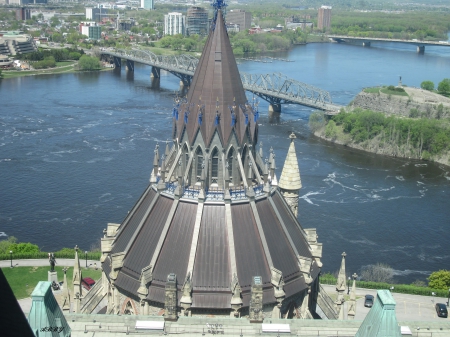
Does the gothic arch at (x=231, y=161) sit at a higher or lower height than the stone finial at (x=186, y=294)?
higher

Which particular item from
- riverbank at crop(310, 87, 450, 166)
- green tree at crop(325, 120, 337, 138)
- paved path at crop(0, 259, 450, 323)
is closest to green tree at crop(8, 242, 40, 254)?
paved path at crop(0, 259, 450, 323)

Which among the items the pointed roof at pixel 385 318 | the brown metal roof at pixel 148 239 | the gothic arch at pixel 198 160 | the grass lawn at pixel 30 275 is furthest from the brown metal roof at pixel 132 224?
the grass lawn at pixel 30 275

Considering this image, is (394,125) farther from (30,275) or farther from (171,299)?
(171,299)

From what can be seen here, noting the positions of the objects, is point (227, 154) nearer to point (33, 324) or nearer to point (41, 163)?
point (33, 324)

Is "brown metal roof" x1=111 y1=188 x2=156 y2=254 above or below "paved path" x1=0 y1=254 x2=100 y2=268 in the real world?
above

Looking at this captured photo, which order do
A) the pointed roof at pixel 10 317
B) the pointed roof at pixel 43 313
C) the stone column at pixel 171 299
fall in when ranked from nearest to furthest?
the pointed roof at pixel 10 317, the pointed roof at pixel 43 313, the stone column at pixel 171 299

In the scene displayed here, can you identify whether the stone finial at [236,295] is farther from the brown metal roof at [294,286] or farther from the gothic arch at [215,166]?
the gothic arch at [215,166]

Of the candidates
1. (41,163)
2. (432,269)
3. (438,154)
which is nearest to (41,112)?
(41,163)

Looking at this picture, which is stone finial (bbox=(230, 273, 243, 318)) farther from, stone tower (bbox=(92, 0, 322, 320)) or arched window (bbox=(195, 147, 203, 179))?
arched window (bbox=(195, 147, 203, 179))

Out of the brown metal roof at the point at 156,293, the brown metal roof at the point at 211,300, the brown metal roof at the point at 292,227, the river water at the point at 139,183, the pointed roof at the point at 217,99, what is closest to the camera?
the brown metal roof at the point at 211,300
